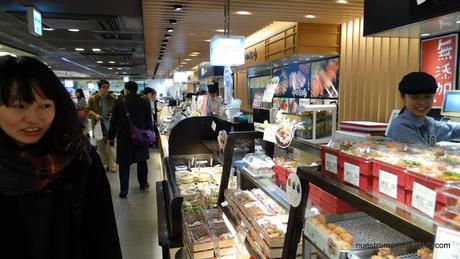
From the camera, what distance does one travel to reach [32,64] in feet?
4.11

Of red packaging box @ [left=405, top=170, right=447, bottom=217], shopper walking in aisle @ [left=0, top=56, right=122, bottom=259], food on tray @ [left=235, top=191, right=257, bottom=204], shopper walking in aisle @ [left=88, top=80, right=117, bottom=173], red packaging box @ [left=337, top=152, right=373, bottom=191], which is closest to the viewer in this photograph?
red packaging box @ [left=405, top=170, right=447, bottom=217]

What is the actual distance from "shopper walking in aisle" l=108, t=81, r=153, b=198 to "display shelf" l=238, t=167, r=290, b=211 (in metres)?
3.51

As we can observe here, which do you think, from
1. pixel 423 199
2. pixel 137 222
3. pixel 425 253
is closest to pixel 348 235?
pixel 425 253

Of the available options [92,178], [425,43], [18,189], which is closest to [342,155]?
[92,178]

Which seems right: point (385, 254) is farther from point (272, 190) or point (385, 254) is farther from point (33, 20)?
point (33, 20)

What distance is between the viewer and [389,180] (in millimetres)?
1048

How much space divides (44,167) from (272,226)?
114 centimetres

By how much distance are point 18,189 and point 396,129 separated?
90.2 inches

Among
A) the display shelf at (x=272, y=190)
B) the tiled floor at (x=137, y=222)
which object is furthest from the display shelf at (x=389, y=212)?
the tiled floor at (x=137, y=222)

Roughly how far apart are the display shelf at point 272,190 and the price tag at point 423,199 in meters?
0.77

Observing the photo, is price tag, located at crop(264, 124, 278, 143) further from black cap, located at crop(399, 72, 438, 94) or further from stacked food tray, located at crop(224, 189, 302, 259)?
black cap, located at crop(399, 72, 438, 94)

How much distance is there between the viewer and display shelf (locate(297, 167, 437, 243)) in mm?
835

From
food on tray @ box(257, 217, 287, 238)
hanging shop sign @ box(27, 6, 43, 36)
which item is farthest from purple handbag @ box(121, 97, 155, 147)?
food on tray @ box(257, 217, 287, 238)

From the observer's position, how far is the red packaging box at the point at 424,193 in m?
0.87
